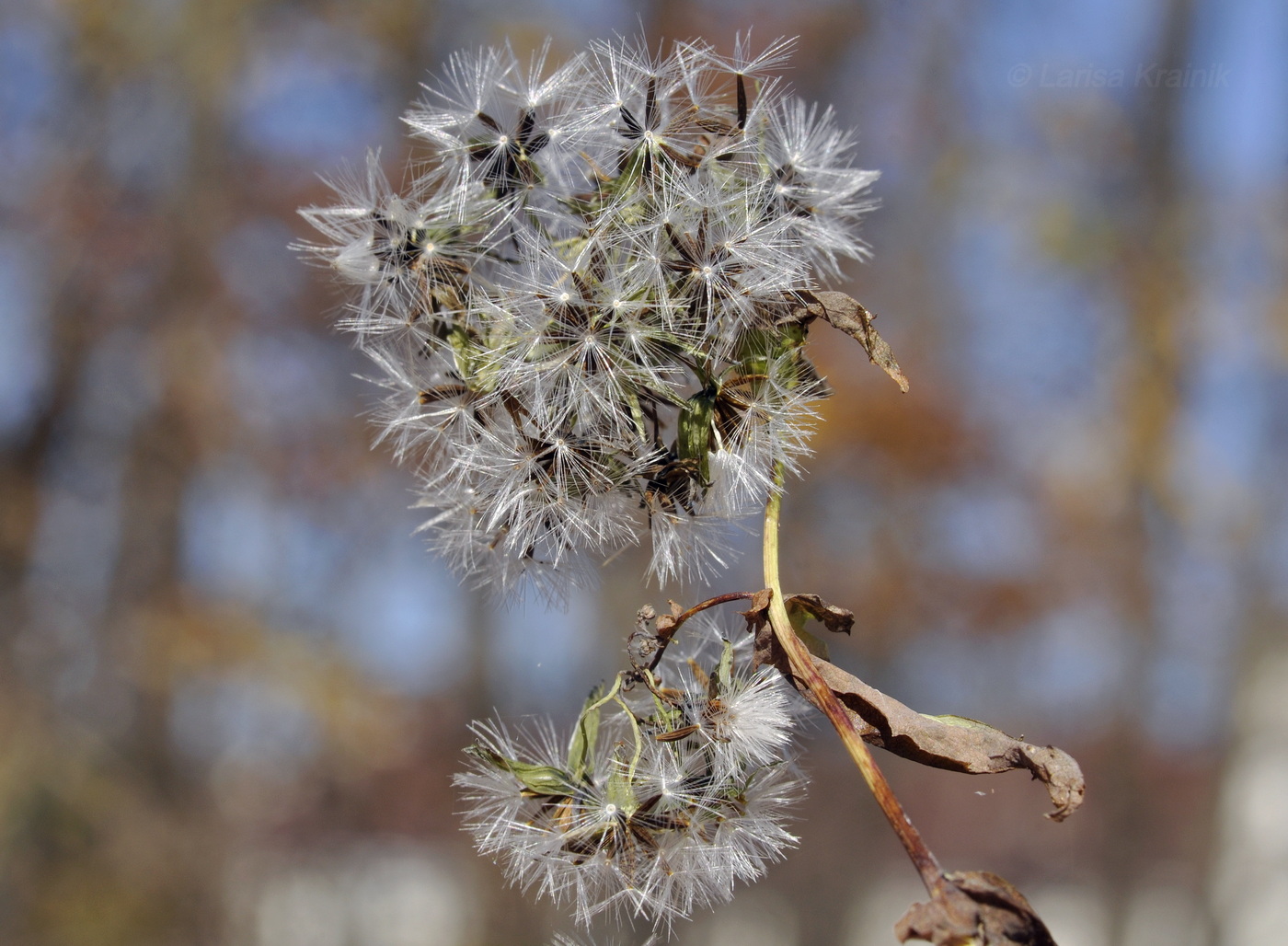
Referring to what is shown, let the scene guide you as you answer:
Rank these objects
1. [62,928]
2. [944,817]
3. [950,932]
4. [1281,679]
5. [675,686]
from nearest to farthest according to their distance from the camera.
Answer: [950,932], [675,686], [62,928], [1281,679], [944,817]

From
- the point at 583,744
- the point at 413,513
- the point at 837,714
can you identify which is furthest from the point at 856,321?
the point at 413,513

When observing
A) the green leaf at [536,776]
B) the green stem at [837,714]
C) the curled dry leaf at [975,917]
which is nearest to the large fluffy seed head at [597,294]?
the green stem at [837,714]

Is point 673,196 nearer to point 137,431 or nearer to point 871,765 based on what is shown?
point 871,765

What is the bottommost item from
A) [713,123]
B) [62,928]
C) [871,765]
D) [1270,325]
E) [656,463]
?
[62,928]

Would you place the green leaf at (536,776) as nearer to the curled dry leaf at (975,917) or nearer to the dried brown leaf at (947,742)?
the dried brown leaf at (947,742)

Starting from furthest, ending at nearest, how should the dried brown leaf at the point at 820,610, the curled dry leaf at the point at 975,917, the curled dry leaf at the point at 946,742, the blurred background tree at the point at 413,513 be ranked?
the blurred background tree at the point at 413,513 < the dried brown leaf at the point at 820,610 < the curled dry leaf at the point at 946,742 < the curled dry leaf at the point at 975,917

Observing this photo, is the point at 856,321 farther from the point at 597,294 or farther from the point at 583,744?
the point at 583,744

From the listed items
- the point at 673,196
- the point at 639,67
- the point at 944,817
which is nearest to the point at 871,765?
the point at 673,196
